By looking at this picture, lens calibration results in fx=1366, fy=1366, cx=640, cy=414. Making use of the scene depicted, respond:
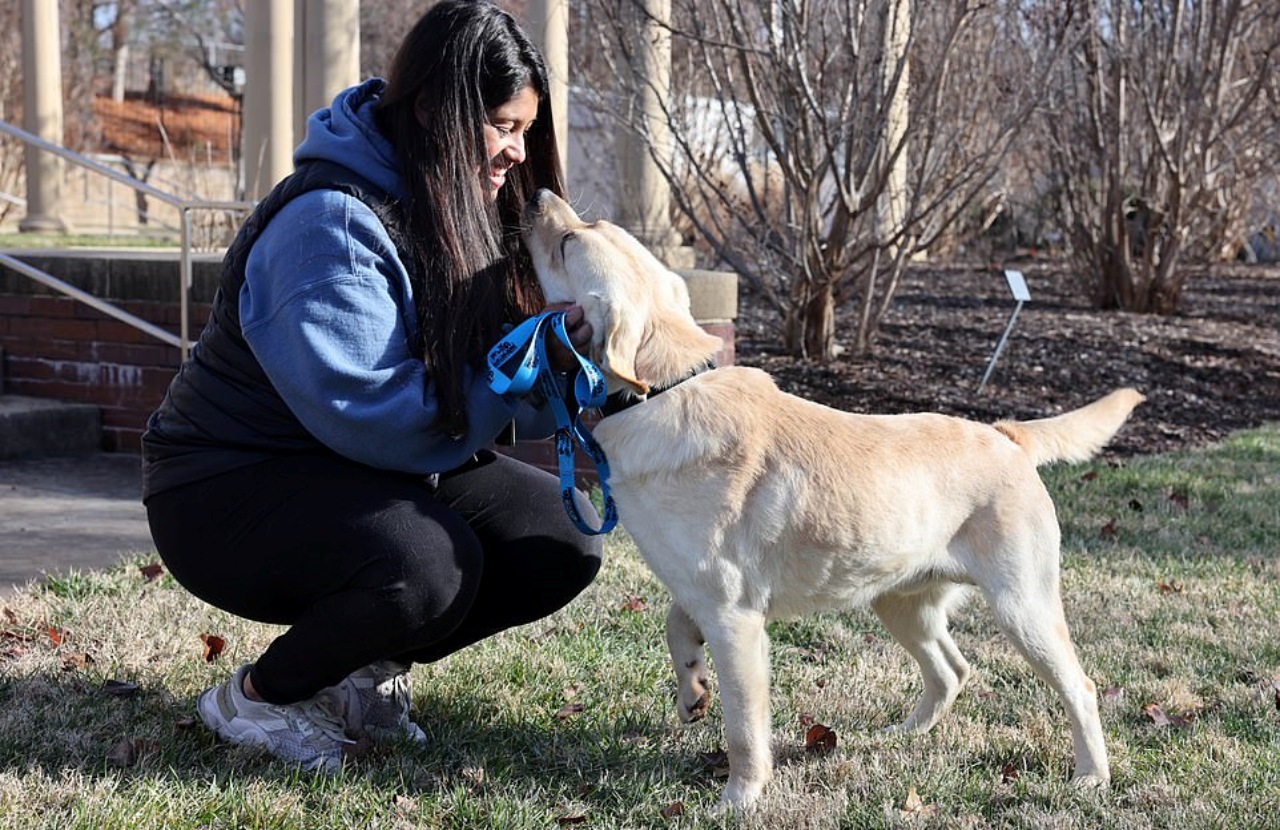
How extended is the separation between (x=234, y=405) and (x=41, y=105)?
1421cm

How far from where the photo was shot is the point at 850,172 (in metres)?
8.50

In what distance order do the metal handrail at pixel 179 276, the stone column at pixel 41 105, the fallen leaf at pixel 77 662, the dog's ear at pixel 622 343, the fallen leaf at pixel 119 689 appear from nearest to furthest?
the dog's ear at pixel 622 343
the fallen leaf at pixel 119 689
the fallen leaf at pixel 77 662
the metal handrail at pixel 179 276
the stone column at pixel 41 105

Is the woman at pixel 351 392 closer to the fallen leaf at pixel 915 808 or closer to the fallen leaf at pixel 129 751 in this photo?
the fallen leaf at pixel 129 751

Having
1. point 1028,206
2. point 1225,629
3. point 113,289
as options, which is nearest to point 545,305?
point 1225,629

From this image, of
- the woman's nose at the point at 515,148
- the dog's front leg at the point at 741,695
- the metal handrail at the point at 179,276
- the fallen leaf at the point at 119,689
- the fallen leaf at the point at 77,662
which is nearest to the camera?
the dog's front leg at the point at 741,695

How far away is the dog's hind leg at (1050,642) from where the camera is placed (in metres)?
3.33

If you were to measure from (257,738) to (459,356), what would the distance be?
3.51 feet

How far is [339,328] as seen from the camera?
3.09m

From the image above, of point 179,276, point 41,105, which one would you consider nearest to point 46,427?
point 179,276

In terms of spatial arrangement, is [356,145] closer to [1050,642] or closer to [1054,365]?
[1050,642]

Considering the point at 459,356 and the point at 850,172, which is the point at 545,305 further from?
the point at 850,172

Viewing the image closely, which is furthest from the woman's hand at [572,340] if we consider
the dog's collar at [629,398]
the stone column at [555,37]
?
the stone column at [555,37]

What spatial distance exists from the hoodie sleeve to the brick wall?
361cm

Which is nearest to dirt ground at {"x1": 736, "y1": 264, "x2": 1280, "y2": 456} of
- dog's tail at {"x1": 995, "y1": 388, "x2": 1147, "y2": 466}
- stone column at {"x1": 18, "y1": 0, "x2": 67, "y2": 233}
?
dog's tail at {"x1": 995, "y1": 388, "x2": 1147, "y2": 466}
